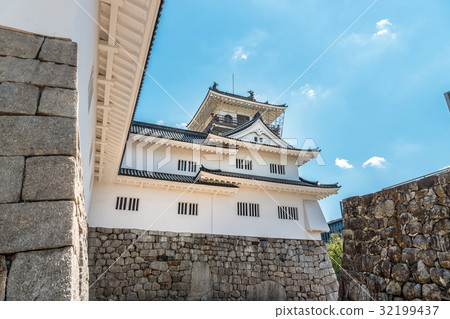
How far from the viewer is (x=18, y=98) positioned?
228cm

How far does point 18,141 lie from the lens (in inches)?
84.5

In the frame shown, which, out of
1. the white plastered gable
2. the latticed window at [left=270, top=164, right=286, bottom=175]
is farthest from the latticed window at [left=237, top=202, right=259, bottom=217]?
the white plastered gable

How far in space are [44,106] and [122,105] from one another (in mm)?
3497

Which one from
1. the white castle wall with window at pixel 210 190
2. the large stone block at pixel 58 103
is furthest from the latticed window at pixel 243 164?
the large stone block at pixel 58 103

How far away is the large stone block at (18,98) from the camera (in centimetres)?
222

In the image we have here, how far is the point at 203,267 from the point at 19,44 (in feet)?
32.3

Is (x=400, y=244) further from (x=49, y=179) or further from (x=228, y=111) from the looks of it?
(x=228, y=111)

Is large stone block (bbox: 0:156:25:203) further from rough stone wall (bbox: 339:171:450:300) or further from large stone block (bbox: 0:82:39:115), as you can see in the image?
rough stone wall (bbox: 339:171:450:300)

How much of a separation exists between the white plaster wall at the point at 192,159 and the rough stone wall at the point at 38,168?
9.62 metres

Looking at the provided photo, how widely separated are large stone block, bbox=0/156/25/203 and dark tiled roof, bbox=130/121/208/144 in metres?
10.8

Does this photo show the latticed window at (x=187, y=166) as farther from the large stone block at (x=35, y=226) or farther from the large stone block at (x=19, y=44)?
the large stone block at (x=35, y=226)

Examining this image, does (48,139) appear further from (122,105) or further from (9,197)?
(122,105)

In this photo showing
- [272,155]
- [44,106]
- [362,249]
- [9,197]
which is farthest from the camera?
[272,155]

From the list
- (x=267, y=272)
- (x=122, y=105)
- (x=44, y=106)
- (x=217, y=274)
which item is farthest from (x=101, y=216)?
(x=44, y=106)
